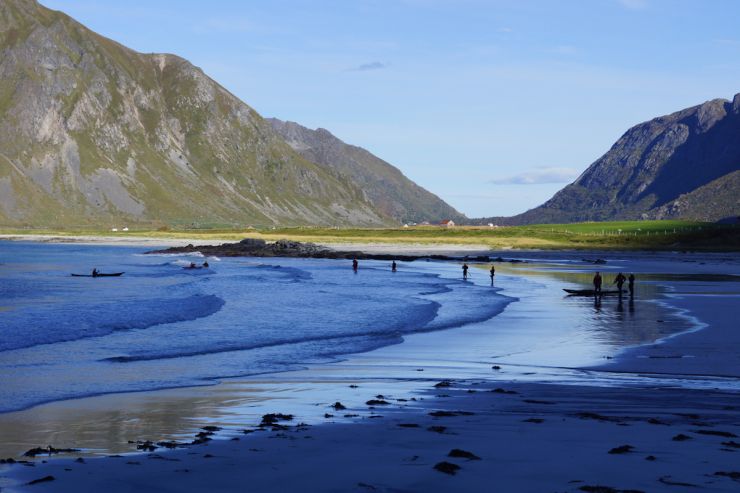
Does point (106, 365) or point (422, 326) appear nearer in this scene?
point (106, 365)

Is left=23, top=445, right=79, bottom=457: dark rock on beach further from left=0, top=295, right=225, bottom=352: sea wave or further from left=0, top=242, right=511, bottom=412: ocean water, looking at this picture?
left=0, top=295, right=225, bottom=352: sea wave

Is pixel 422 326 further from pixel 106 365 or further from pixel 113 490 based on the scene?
pixel 113 490

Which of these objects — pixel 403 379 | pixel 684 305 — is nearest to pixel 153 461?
pixel 403 379

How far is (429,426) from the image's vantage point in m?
17.8

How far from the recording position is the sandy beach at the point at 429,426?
531 inches

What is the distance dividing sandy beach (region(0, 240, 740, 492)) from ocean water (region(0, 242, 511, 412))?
7.20 ft

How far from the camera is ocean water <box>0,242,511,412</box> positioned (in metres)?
26.5

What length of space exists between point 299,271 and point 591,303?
1804 inches

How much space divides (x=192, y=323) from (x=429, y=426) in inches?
1025

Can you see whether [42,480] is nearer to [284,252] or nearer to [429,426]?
[429,426]

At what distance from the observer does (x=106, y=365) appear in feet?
92.7

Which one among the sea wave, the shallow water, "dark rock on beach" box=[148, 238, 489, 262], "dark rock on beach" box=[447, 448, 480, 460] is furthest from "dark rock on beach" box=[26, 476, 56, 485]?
"dark rock on beach" box=[148, 238, 489, 262]

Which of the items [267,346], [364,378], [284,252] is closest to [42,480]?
[364,378]

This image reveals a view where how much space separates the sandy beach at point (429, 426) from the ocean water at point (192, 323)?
2.19m
